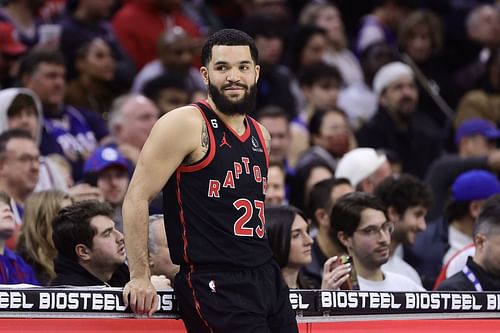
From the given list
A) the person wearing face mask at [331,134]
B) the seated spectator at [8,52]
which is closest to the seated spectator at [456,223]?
the person wearing face mask at [331,134]

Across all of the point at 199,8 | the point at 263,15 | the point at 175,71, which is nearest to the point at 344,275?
the point at 175,71

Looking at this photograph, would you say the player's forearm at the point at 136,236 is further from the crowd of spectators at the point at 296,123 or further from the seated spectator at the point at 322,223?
the seated spectator at the point at 322,223

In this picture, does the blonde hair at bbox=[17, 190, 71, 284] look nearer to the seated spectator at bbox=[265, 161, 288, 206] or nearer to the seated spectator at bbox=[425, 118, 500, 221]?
the seated spectator at bbox=[265, 161, 288, 206]

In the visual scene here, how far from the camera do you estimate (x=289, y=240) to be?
A: 6875 millimetres

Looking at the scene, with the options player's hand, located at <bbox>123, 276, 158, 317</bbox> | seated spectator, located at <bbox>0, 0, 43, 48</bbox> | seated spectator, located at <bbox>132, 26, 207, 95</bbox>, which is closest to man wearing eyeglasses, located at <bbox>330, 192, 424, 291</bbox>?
player's hand, located at <bbox>123, 276, 158, 317</bbox>

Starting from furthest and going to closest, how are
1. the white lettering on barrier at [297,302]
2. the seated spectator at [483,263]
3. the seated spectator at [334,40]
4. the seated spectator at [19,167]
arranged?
the seated spectator at [334,40] → the seated spectator at [19,167] → the seated spectator at [483,263] → the white lettering on barrier at [297,302]

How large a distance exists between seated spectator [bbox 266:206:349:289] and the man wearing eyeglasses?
342 mm

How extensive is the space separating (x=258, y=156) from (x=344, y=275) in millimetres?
1039

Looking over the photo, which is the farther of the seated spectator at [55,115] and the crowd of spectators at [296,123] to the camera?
the seated spectator at [55,115]

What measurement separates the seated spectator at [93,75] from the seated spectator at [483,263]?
17.7 ft

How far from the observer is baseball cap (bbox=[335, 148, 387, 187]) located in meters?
9.46

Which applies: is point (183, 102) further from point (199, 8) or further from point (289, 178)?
point (199, 8)

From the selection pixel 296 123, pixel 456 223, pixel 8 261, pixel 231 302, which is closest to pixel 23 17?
pixel 296 123

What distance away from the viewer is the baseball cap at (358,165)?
9461 mm
